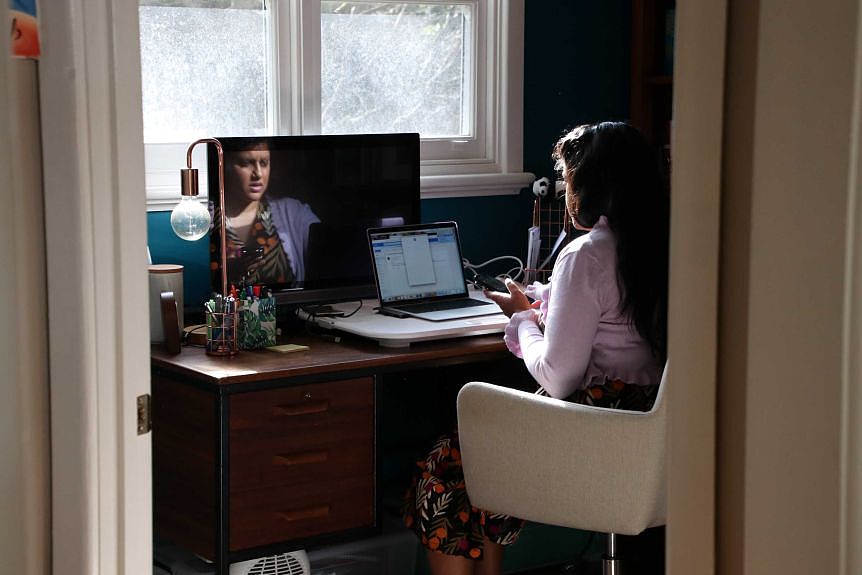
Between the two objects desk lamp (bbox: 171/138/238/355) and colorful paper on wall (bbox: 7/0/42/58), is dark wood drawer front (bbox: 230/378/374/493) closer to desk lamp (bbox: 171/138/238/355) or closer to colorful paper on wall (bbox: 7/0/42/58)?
desk lamp (bbox: 171/138/238/355)

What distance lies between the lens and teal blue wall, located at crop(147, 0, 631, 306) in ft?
11.6

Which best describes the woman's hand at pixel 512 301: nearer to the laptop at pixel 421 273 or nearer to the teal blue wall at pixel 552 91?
the laptop at pixel 421 273

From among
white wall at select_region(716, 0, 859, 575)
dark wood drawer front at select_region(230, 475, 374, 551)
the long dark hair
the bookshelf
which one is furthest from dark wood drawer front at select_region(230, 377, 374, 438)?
white wall at select_region(716, 0, 859, 575)

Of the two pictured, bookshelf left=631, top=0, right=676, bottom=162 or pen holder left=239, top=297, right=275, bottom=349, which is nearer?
pen holder left=239, top=297, right=275, bottom=349

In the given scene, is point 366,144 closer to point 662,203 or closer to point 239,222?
point 239,222

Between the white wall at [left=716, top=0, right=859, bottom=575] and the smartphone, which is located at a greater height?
the white wall at [left=716, top=0, right=859, bottom=575]

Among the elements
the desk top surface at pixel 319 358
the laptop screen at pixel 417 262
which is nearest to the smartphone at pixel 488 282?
Answer: the laptop screen at pixel 417 262

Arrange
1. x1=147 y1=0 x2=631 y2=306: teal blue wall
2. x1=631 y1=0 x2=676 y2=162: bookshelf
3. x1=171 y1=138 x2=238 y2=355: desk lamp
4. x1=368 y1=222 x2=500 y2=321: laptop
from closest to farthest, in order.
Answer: x1=171 y1=138 x2=238 y2=355: desk lamp, x1=368 y1=222 x2=500 y2=321: laptop, x1=147 y1=0 x2=631 y2=306: teal blue wall, x1=631 y1=0 x2=676 y2=162: bookshelf

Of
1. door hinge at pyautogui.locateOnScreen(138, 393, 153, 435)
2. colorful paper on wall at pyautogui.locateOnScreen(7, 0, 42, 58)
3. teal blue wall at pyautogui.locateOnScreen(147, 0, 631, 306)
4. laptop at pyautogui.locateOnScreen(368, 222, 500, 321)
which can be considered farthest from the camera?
teal blue wall at pyautogui.locateOnScreen(147, 0, 631, 306)

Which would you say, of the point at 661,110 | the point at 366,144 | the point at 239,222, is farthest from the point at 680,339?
the point at 661,110

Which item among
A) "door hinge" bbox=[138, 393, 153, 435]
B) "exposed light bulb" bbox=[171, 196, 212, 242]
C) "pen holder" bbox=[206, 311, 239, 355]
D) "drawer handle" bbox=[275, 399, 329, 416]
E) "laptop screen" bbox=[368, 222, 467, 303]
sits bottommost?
"drawer handle" bbox=[275, 399, 329, 416]

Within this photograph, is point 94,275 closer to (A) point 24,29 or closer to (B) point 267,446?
(A) point 24,29

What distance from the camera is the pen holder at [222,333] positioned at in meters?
2.63

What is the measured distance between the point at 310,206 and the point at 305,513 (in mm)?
836
